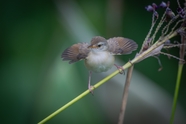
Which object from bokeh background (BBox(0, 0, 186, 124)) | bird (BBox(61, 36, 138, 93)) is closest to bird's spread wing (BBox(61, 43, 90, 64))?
bird (BBox(61, 36, 138, 93))

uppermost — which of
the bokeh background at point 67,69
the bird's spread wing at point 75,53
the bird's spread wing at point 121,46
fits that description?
the bokeh background at point 67,69

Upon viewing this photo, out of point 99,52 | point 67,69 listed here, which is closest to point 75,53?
point 99,52

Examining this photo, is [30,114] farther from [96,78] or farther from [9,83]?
[96,78]

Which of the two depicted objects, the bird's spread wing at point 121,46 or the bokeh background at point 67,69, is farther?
the bokeh background at point 67,69

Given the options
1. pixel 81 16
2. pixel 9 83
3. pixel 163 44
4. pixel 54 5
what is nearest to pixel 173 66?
pixel 81 16

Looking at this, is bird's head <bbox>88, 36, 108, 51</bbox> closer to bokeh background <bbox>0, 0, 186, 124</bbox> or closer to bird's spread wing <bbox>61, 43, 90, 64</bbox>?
bird's spread wing <bbox>61, 43, 90, 64</bbox>

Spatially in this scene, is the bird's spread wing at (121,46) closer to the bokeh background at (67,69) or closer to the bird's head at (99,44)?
the bird's head at (99,44)

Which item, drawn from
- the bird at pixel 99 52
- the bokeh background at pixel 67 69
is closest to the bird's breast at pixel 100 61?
the bird at pixel 99 52
